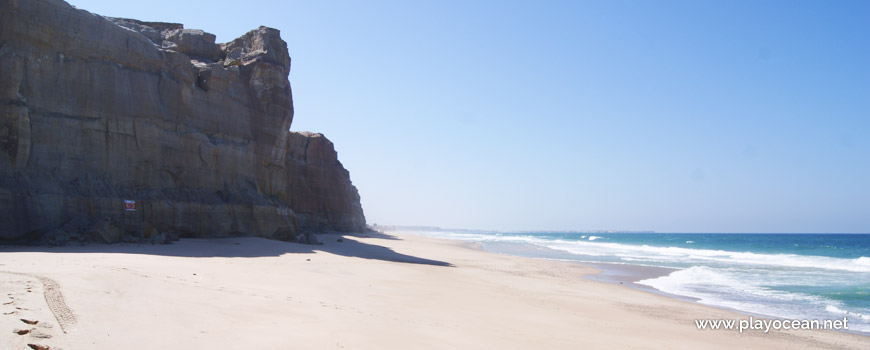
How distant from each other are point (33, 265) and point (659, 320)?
11.8 meters

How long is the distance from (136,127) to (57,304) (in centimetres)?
1441

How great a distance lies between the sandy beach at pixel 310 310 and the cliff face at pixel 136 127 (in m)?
3.03

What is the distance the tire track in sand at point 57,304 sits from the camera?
16.5ft

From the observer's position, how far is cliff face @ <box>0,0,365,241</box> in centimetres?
1541

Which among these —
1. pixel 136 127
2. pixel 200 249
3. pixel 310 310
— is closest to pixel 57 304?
pixel 310 310

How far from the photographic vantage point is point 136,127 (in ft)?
59.2

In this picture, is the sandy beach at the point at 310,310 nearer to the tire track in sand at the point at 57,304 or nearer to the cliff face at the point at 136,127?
the tire track in sand at the point at 57,304

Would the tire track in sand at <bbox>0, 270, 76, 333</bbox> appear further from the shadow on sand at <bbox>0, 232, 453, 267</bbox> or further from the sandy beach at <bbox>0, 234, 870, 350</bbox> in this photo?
the shadow on sand at <bbox>0, 232, 453, 267</bbox>

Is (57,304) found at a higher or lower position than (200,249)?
higher

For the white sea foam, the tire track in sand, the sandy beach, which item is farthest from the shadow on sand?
the white sea foam

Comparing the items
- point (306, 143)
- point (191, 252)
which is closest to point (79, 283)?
point (191, 252)

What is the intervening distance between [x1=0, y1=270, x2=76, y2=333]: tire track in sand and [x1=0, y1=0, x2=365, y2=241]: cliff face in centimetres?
990

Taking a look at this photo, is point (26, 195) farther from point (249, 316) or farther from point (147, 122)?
point (249, 316)

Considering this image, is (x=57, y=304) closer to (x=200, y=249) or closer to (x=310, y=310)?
(x=310, y=310)
